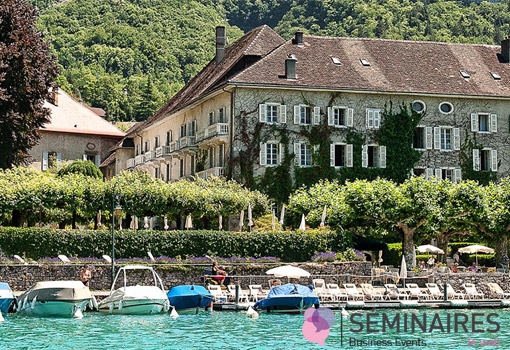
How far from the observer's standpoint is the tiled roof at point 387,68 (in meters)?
67.9

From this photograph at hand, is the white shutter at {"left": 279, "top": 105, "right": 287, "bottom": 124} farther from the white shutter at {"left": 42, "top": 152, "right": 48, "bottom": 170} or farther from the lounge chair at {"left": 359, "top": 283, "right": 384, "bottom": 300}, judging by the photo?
the white shutter at {"left": 42, "top": 152, "right": 48, "bottom": 170}

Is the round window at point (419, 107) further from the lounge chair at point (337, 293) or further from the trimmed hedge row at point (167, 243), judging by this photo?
the lounge chair at point (337, 293)

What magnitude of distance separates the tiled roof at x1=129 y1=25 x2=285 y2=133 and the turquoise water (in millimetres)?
30081

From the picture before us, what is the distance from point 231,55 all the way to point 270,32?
353 centimetres

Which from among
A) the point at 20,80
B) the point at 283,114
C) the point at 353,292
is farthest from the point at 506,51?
the point at 20,80

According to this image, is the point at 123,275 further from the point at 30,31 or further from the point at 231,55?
the point at 231,55

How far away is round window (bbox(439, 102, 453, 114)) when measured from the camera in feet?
232

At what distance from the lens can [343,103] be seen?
2702 inches

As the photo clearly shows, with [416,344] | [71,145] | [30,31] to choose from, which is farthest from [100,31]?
[416,344]

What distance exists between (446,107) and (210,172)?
16.1 m

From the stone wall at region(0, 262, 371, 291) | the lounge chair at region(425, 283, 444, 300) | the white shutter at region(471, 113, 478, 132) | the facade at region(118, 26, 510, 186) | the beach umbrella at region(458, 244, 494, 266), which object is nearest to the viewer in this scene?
the stone wall at region(0, 262, 371, 291)

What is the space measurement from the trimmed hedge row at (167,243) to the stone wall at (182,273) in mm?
3038

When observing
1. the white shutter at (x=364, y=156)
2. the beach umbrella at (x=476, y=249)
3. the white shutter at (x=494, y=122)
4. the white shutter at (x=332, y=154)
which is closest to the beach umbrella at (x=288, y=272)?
the beach umbrella at (x=476, y=249)

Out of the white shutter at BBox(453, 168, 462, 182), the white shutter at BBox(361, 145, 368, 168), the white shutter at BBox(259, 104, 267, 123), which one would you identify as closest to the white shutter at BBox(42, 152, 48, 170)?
the white shutter at BBox(259, 104, 267, 123)
